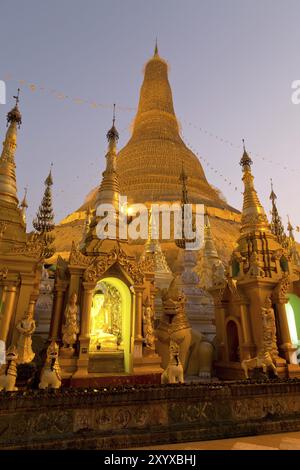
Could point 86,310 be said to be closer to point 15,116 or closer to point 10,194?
point 10,194

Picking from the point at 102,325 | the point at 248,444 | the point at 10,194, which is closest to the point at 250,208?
the point at 102,325

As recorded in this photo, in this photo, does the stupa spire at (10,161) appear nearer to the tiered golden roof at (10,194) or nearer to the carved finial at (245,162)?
the tiered golden roof at (10,194)

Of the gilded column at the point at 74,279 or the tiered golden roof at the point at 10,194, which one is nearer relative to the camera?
the gilded column at the point at 74,279

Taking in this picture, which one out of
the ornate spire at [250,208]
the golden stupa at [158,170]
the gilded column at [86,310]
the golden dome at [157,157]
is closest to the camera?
the gilded column at [86,310]

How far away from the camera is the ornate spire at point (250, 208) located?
11.9 metres

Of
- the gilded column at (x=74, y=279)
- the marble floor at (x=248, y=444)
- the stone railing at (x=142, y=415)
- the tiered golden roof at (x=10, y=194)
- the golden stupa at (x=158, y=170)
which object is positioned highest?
the golden stupa at (x=158, y=170)

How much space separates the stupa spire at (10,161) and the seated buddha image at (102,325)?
14.7ft

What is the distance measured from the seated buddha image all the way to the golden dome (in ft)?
52.4

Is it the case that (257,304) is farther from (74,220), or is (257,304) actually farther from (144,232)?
(74,220)

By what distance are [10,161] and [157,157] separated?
20444 mm

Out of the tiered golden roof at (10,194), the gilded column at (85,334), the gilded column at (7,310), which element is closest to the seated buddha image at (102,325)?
the gilded column at (85,334)

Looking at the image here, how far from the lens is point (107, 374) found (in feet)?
26.5

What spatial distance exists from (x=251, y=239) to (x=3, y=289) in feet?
29.0

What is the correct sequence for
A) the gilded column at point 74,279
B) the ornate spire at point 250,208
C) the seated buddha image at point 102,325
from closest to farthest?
the gilded column at point 74,279, the seated buddha image at point 102,325, the ornate spire at point 250,208
